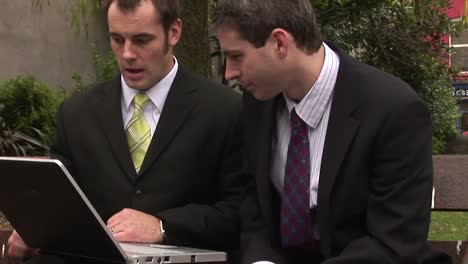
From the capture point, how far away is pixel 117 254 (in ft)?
10.2

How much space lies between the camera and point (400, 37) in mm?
13453

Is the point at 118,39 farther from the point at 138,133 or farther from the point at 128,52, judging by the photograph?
the point at 138,133

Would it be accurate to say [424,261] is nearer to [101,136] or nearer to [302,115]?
[302,115]

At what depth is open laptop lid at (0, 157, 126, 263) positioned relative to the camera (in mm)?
3053

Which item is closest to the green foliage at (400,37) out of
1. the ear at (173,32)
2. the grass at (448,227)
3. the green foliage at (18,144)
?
the grass at (448,227)

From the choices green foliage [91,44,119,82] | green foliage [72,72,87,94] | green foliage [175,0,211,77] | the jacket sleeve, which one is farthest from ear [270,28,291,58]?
green foliage [72,72,87,94]

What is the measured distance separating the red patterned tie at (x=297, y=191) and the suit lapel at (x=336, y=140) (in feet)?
0.28

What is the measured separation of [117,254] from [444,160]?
1.43 m

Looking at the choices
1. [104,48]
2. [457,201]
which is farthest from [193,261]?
[104,48]

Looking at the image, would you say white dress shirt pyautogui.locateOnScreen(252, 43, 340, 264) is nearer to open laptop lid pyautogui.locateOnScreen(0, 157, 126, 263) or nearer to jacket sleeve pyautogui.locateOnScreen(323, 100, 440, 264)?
jacket sleeve pyautogui.locateOnScreen(323, 100, 440, 264)

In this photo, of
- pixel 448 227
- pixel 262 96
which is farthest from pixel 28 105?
pixel 262 96

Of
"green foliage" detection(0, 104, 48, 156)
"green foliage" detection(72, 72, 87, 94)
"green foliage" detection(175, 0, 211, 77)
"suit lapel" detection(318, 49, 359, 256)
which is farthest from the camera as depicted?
"green foliage" detection(72, 72, 87, 94)

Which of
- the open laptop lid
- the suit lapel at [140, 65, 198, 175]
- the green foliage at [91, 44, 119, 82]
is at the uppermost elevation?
the suit lapel at [140, 65, 198, 175]

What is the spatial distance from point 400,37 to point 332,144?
34.5ft
